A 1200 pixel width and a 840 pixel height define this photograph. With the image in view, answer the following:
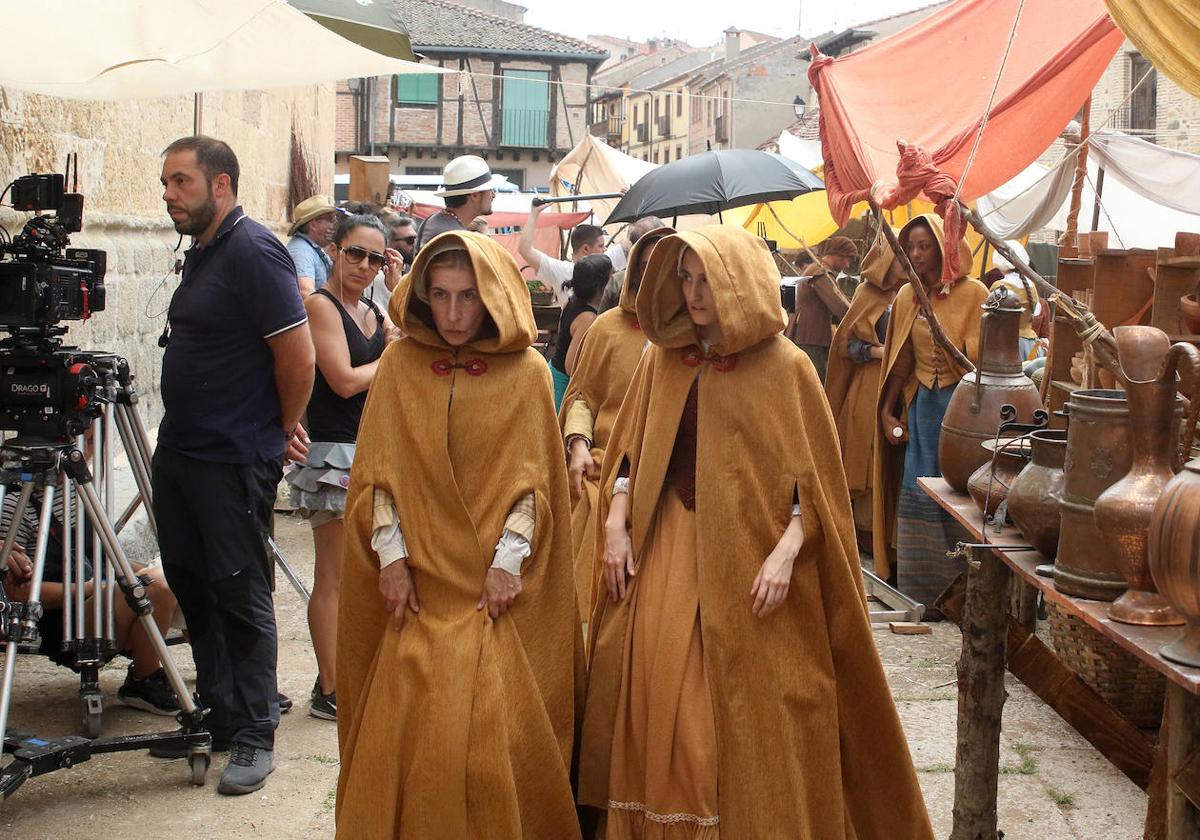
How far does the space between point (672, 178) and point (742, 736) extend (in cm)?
654

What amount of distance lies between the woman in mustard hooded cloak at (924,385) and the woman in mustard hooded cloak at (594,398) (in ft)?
6.96

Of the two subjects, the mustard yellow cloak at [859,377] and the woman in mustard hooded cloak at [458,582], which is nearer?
the woman in mustard hooded cloak at [458,582]

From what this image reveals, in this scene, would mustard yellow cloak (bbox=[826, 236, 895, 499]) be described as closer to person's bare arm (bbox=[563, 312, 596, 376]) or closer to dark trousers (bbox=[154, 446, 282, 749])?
person's bare arm (bbox=[563, 312, 596, 376])

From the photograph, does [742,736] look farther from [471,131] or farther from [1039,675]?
[471,131]

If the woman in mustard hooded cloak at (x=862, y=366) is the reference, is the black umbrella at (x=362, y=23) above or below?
above

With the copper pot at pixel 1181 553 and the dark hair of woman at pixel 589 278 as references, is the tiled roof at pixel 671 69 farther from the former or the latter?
the copper pot at pixel 1181 553

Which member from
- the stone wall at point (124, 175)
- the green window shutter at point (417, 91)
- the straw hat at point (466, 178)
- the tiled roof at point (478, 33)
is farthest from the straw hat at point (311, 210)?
the green window shutter at point (417, 91)

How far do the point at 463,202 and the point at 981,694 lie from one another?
4587mm

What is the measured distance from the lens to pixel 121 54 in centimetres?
426

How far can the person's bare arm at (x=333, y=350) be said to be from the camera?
16.2 ft

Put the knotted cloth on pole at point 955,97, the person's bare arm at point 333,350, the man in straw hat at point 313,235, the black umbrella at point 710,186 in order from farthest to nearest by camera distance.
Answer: the black umbrella at point 710,186, the man in straw hat at point 313,235, the knotted cloth on pole at point 955,97, the person's bare arm at point 333,350

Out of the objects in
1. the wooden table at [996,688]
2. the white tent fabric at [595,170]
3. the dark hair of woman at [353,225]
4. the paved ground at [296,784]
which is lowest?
the paved ground at [296,784]

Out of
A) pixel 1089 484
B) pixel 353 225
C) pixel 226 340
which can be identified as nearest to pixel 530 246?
pixel 353 225

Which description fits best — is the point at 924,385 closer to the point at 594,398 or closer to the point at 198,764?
the point at 594,398
